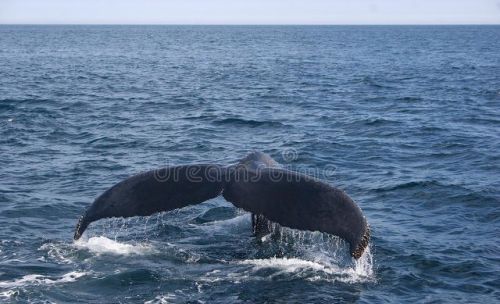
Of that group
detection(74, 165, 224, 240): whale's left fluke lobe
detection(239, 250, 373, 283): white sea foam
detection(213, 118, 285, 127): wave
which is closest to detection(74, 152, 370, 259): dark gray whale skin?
detection(74, 165, 224, 240): whale's left fluke lobe

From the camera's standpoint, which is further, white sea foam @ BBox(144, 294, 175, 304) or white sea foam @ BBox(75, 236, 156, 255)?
white sea foam @ BBox(75, 236, 156, 255)

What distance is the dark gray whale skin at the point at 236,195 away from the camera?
789 centimetres

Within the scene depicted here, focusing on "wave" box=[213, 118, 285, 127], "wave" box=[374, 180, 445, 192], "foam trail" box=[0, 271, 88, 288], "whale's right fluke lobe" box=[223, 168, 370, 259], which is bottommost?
"wave" box=[213, 118, 285, 127]

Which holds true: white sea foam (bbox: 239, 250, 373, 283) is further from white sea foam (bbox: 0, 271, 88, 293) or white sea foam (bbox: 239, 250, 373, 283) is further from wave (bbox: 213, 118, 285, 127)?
wave (bbox: 213, 118, 285, 127)

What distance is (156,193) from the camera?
27.4 ft

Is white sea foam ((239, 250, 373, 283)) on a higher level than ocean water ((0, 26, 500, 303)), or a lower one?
higher

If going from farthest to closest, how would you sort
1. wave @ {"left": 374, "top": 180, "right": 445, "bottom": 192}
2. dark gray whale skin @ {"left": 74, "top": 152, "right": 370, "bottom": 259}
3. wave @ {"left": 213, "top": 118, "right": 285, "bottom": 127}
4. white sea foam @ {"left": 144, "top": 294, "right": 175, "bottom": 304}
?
1. wave @ {"left": 213, "top": 118, "right": 285, "bottom": 127}
2. wave @ {"left": 374, "top": 180, "right": 445, "bottom": 192}
3. white sea foam @ {"left": 144, "top": 294, "right": 175, "bottom": 304}
4. dark gray whale skin @ {"left": 74, "top": 152, "right": 370, "bottom": 259}

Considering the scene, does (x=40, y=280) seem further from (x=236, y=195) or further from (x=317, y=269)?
(x=317, y=269)

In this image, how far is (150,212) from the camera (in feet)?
27.0

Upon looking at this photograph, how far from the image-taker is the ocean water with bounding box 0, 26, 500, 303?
31.7 ft

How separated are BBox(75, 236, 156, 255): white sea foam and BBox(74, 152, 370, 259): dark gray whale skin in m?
2.50

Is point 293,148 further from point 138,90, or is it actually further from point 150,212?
point 138,90

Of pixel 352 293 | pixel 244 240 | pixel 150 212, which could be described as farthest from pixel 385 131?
pixel 150 212

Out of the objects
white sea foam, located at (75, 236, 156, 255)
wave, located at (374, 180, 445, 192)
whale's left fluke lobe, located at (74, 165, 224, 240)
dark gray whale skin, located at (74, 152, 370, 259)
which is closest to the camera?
dark gray whale skin, located at (74, 152, 370, 259)
